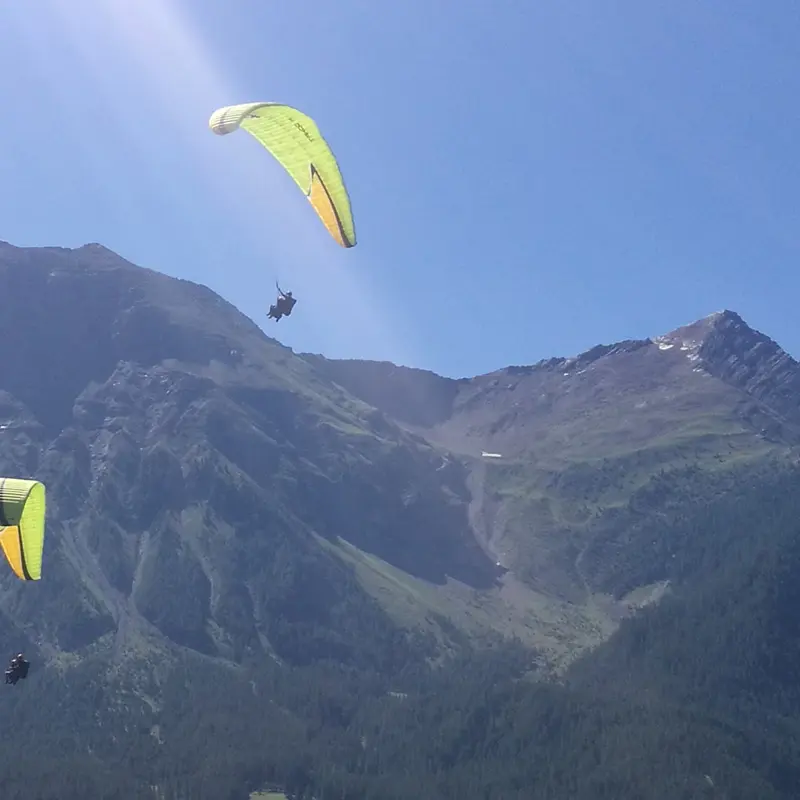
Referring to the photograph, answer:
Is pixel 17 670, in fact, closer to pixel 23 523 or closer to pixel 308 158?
pixel 23 523

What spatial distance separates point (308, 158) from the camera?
116 ft

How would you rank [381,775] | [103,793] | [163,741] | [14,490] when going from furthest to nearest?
[163,741] < [381,775] < [103,793] < [14,490]

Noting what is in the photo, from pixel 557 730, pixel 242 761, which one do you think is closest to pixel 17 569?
pixel 242 761

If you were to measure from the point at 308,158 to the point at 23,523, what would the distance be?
15652 millimetres

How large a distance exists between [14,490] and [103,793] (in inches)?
5495

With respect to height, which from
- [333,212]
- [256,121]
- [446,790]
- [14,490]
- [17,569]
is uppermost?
[256,121]

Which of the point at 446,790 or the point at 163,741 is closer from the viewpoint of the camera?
the point at 446,790

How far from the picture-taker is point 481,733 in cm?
19512

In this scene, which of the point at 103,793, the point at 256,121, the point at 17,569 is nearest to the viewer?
the point at 17,569

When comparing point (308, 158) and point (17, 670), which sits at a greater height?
point (308, 158)

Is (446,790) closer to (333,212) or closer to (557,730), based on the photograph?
(557,730)

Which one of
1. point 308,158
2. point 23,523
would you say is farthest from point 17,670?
point 308,158

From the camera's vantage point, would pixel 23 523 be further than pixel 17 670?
Yes

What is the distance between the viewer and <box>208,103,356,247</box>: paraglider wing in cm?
3456
